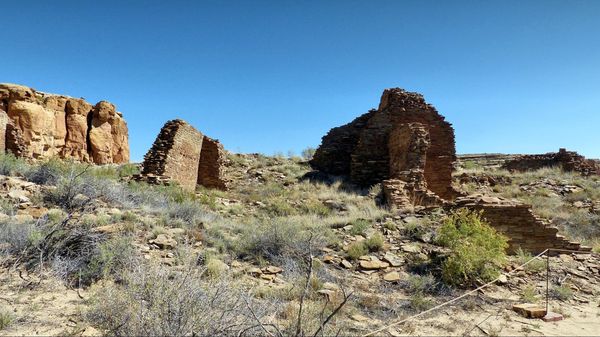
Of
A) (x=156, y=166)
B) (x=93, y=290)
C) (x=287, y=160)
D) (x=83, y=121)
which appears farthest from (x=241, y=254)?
(x=83, y=121)

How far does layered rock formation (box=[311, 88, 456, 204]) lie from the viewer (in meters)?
13.6

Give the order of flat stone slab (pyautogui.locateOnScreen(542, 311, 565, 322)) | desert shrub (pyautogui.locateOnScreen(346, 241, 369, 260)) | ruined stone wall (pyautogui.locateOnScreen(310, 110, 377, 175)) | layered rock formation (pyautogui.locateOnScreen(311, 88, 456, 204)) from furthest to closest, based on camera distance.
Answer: ruined stone wall (pyautogui.locateOnScreen(310, 110, 377, 175)) → layered rock formation (pyautogui.locateOnScreen(311, 88, 456, 204)) → desert shrub (pyautogui.locateOnScreen(346, 241, 369, 260)) → flat stone slab (pyautogui.locateOnScreen(542, 311, 565, 322))

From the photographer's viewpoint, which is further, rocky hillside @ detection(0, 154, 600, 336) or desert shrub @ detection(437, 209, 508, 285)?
desert shrub @ detection(437, 209, 508, 285)

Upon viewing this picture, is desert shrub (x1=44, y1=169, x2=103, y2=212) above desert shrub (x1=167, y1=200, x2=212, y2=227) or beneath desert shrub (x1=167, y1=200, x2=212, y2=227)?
above

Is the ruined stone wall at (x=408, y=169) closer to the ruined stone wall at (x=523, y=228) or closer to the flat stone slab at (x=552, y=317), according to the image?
the ruined stone wall at (x=523, y=228)

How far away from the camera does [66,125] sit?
3180cm

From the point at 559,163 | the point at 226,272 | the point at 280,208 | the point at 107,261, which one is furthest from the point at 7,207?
the point at 559,163

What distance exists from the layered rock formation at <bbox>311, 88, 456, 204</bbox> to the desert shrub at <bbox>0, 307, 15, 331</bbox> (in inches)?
415

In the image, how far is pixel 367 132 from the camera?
17.1 metres

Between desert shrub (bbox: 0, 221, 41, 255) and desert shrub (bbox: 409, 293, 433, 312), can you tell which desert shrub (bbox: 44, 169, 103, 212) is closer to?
desert shrub (bbox: 0, 221, 41, 255)

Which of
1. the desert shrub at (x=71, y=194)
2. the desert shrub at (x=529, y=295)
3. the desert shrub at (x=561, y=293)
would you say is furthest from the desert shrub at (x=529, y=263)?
the desert shrub at (x=71, y=194)

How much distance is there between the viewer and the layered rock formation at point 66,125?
2817 centimetres

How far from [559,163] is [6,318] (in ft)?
89.4

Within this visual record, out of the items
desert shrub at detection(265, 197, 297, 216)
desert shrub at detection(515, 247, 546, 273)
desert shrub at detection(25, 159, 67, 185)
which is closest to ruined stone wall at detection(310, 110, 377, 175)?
desert shrub at detection(265, 197, 297, 216)
